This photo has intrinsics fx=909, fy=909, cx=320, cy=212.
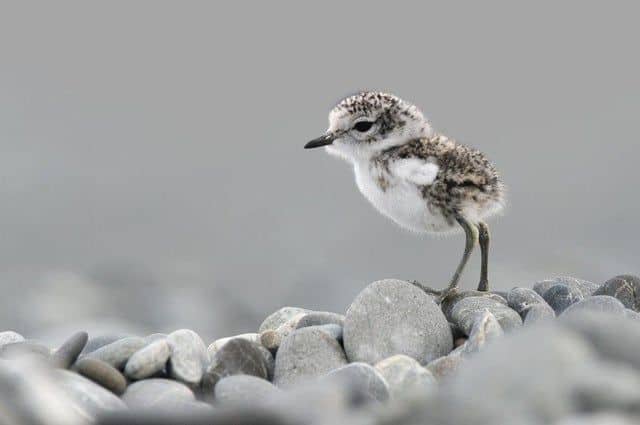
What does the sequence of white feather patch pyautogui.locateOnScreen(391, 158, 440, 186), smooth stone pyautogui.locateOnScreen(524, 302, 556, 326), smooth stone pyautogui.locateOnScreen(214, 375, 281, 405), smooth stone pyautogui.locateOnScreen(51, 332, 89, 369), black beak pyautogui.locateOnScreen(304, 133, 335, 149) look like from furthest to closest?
black beak pyautogui.locateOnScreen(304, 133, 335, 149)
white feather patch pyautogui.locateOnScreen(391, 158, 440, 186)
smooth stone pyautogui.locateOnScreen(524, 302, 556, 326)
smooth stone pyautogui.locateOnScreen(51, 332, 89, 369)
smooth stone pyautogui.locateOnScreen(214, 375, 281, 405)

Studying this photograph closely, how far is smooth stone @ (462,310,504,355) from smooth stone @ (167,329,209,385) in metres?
1.21

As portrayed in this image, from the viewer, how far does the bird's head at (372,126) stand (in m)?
5.13

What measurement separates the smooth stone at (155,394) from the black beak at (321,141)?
6.03ft

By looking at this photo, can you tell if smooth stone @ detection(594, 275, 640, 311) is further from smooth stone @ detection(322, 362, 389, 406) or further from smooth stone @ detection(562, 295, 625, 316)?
smooth stone @ detection(322, 362, 389, 406)

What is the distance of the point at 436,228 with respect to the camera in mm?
5086

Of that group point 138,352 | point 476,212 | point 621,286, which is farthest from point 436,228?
point 138,352

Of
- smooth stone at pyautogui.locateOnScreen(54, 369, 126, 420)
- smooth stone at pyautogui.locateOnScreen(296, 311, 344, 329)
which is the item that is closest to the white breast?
smooth stone at pyautogui.locateOnScreen(296, 311, 344, 329)

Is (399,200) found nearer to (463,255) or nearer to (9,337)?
(463,255)

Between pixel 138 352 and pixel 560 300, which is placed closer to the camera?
pixel 138 352

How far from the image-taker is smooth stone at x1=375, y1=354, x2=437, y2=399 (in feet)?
12.0

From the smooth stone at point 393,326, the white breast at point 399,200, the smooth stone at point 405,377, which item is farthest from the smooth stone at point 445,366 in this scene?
the white breast at point 399,200

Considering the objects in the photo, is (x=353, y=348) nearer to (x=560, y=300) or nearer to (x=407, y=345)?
(x=407, y=345)

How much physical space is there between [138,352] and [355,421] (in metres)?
1.86

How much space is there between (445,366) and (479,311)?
71 centimetres
